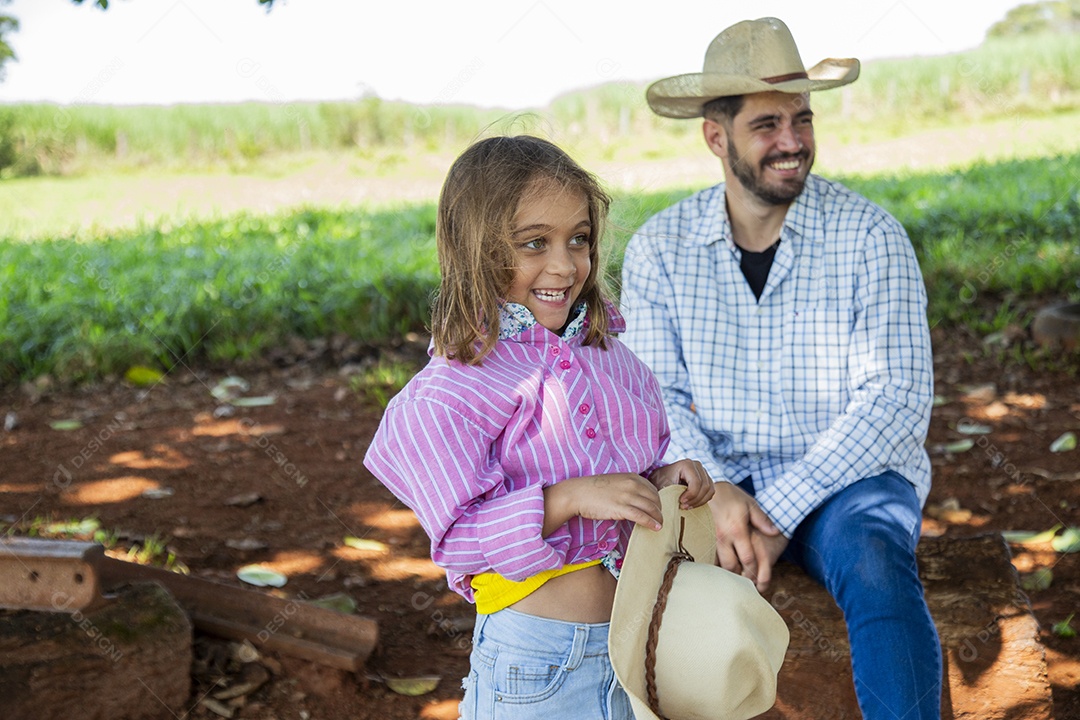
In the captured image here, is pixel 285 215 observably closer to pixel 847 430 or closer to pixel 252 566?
pixel 252 566

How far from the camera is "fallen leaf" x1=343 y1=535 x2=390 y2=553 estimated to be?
3.51m

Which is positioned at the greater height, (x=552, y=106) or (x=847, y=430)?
(x=552, y=106)

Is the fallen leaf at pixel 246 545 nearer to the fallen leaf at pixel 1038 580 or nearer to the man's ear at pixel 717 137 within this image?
the man's ear at pixel 717 137

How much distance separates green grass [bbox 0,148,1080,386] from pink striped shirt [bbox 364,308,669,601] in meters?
2.95

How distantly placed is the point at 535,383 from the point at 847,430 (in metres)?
1.15

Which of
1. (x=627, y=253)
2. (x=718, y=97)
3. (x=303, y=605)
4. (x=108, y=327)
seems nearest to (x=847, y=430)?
(x=627, y=253)

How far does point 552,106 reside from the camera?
1711 centimetres

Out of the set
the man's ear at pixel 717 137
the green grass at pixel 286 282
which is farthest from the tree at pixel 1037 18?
the man's ear at pixel 717 137

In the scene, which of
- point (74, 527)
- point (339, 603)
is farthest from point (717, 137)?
point (74, 527)

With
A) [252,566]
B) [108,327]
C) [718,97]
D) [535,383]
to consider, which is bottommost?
[252,566]

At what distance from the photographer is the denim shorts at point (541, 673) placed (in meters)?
1.62

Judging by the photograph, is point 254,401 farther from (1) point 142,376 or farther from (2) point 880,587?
(2) point 880,587

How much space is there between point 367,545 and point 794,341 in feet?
5.32

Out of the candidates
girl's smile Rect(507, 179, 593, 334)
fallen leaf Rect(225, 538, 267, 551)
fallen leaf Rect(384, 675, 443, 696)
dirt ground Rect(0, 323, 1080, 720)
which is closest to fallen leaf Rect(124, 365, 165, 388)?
dirt ground Rect(0, 323, 1080, 720)
